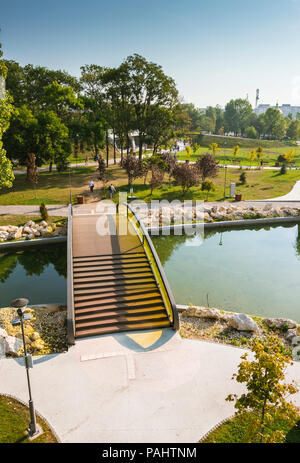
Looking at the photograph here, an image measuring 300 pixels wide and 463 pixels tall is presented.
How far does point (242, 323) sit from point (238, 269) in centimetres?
706

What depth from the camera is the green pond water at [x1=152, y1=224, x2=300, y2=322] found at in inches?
635

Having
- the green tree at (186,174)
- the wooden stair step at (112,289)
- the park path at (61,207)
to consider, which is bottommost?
the wooden stair step at (112,289)

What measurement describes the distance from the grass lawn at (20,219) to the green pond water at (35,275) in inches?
149

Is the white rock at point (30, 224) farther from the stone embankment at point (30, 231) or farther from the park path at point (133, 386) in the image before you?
the park path at point (133, 386)

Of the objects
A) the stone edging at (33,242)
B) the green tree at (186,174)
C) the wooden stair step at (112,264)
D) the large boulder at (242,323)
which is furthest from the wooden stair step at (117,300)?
the green tree at (186,174)

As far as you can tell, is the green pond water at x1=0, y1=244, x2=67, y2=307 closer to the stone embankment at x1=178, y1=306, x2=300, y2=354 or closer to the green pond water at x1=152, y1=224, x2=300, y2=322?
the green pond water at x1=152, y1=224, x2=300, y2=322

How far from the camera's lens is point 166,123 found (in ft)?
141

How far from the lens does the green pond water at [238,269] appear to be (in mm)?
16125

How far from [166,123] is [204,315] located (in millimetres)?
34310

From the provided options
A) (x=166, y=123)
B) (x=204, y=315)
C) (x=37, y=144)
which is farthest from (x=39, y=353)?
(x=166, y=123)

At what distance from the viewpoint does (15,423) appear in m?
8.70

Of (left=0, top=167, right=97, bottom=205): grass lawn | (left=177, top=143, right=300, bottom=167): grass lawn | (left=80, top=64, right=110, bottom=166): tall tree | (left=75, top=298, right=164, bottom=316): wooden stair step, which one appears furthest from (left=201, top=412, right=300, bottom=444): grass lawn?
(left=177, top=143, right=300, bottom=167): grass lawn

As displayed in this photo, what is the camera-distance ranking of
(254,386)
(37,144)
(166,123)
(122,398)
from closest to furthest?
1. (254,386)
2. (122,398)
3. (37,144)
4. (166,123)
